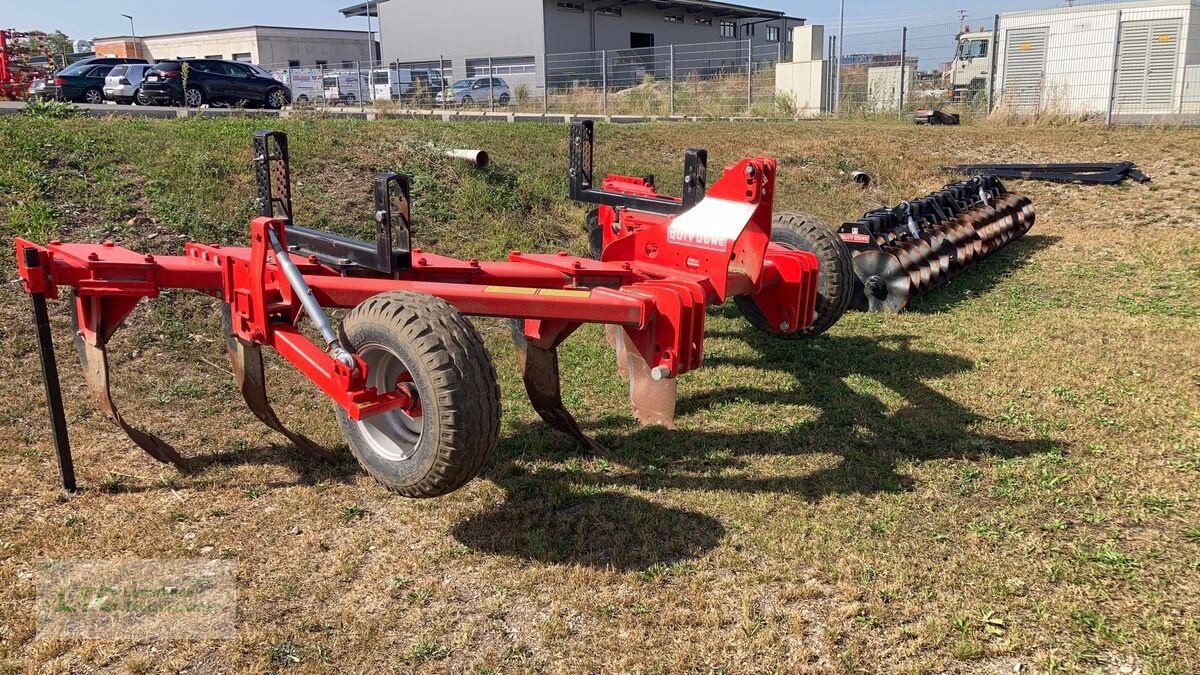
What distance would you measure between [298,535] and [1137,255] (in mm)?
8412

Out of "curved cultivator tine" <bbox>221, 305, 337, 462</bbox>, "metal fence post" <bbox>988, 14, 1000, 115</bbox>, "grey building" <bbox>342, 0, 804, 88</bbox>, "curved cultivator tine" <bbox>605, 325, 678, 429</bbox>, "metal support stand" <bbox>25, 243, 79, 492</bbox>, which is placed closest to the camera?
"metal support stand" <bbox>25, 243, 79, 492</bbox>

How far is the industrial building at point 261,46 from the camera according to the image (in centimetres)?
5350

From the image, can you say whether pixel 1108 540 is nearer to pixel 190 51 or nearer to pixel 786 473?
pixel 786 473

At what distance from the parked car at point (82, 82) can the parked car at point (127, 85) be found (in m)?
1.08

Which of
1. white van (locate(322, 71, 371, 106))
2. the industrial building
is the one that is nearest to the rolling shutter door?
white van (locate(322, 71, 371, 106))

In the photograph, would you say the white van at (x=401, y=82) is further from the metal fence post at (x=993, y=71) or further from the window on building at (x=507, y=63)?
the metal fence post at (x=993, y=71)

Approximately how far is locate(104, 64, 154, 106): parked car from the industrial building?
30240 millimetres

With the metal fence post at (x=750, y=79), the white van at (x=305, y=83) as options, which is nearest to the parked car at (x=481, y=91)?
the white van at (x=305, y=83)

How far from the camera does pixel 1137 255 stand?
8922 millimetres

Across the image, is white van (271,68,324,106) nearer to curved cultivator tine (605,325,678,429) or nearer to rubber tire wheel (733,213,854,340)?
rubber tire wheel (733,213,854,340)

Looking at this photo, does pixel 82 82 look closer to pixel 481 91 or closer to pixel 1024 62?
pixel 481 91

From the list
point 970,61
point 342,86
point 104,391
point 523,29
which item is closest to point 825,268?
point 104,391

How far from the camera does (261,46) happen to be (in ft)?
175

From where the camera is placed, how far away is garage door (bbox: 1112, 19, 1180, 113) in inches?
706
